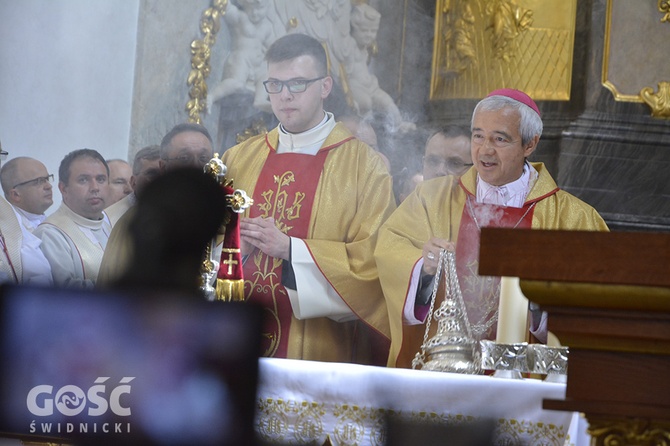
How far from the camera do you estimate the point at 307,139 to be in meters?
5.17

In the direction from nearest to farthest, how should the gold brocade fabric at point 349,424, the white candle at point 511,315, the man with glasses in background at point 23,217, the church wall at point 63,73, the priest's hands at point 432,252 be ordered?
the gold brocade fabric at point 349,424 → the white candle at point 511,315 → the priest's hands at point 432,252 → the man with glasses in background at point 23,217 → the church wall at point 63,73

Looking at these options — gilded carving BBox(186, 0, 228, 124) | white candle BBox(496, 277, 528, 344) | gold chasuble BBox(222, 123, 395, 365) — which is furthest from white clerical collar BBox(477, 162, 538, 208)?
gilded carving BBox(186, 0, 228, 124)

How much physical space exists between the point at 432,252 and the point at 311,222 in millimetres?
729

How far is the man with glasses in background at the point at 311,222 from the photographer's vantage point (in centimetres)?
484

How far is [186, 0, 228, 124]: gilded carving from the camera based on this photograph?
570cm

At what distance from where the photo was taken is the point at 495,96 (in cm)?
487

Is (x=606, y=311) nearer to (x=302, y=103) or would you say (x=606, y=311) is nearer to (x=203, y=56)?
(x=302, y=103)

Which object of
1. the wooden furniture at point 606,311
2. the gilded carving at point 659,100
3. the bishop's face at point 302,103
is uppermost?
the gilded carving at point 659,100

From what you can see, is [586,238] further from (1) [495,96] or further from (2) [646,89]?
(2) [646,89]

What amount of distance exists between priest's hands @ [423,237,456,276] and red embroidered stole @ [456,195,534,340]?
0.15m

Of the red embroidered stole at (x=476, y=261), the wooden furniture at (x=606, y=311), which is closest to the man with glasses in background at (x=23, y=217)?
the red embroidered stole at (x=476, y=261)

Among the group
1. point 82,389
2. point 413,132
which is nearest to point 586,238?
point 82,389

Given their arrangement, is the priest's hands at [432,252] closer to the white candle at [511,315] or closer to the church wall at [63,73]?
the white candle at [511,315]

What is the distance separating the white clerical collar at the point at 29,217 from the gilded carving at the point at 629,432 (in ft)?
14.8
